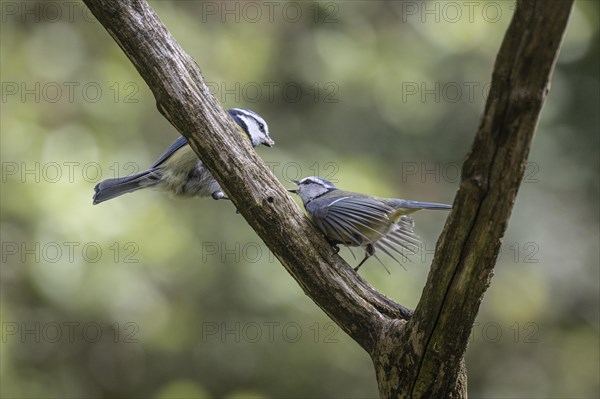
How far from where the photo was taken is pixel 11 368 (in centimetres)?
473

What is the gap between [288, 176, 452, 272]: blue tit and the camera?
318cm

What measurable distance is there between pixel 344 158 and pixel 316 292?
245 cm

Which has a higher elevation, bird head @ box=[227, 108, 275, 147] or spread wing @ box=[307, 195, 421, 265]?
bird head @ box=[227, 108, 275, 147]

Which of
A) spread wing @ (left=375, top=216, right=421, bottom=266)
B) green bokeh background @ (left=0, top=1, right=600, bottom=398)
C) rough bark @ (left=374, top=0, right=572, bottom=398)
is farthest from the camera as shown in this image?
green bokeh background @ (left=0, top=1, right=600, bottom=398)

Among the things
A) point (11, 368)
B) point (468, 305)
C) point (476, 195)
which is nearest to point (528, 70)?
point (476, 195)

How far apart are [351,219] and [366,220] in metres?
0.08

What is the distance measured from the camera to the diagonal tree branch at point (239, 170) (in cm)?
285

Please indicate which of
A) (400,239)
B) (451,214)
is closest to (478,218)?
(451,214)

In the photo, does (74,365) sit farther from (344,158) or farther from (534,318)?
(534,318)

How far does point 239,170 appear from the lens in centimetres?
293

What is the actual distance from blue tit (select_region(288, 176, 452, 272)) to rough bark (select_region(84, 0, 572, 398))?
0.51 feet

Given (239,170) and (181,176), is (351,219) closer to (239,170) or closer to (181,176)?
(239,170)

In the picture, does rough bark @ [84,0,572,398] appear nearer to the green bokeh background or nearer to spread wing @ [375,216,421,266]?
spread wing @ [375,216,421,266]

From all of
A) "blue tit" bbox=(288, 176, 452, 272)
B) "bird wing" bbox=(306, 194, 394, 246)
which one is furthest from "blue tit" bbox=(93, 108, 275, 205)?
"bird wing" bbox=(306, 194, 394, 246)
